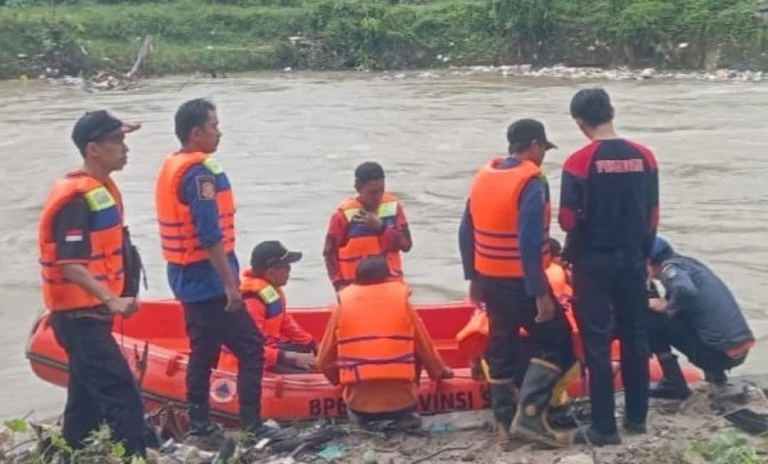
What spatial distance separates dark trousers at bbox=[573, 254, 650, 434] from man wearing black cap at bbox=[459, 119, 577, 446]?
0.14 metres

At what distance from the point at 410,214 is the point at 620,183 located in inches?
347

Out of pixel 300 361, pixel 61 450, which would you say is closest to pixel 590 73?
pixel 300 361

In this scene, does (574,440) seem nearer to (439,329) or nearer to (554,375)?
(554,375)

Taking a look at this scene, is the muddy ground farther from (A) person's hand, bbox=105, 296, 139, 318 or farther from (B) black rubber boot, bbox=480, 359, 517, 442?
(A) person's hand, bbox=105, 296, 139, 318

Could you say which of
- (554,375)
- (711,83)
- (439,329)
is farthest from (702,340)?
(711,83)

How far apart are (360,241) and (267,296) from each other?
58 centimetres

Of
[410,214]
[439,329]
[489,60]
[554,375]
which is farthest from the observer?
[489,60]

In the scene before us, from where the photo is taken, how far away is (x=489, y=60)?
32219mm

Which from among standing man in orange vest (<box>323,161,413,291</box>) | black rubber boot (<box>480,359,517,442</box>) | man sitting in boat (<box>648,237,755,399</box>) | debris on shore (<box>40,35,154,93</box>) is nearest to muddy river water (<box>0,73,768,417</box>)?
debris on shore (<box>40,35,154,93</box>)

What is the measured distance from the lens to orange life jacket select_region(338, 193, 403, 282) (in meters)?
6.40

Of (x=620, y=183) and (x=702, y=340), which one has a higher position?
(x=620, y=183)

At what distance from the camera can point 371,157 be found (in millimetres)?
17906

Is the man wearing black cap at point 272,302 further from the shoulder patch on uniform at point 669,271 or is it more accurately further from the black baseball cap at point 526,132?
the shoulder patch on uniform at point 669,271

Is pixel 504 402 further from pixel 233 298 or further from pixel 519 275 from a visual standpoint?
pixel 233 298
